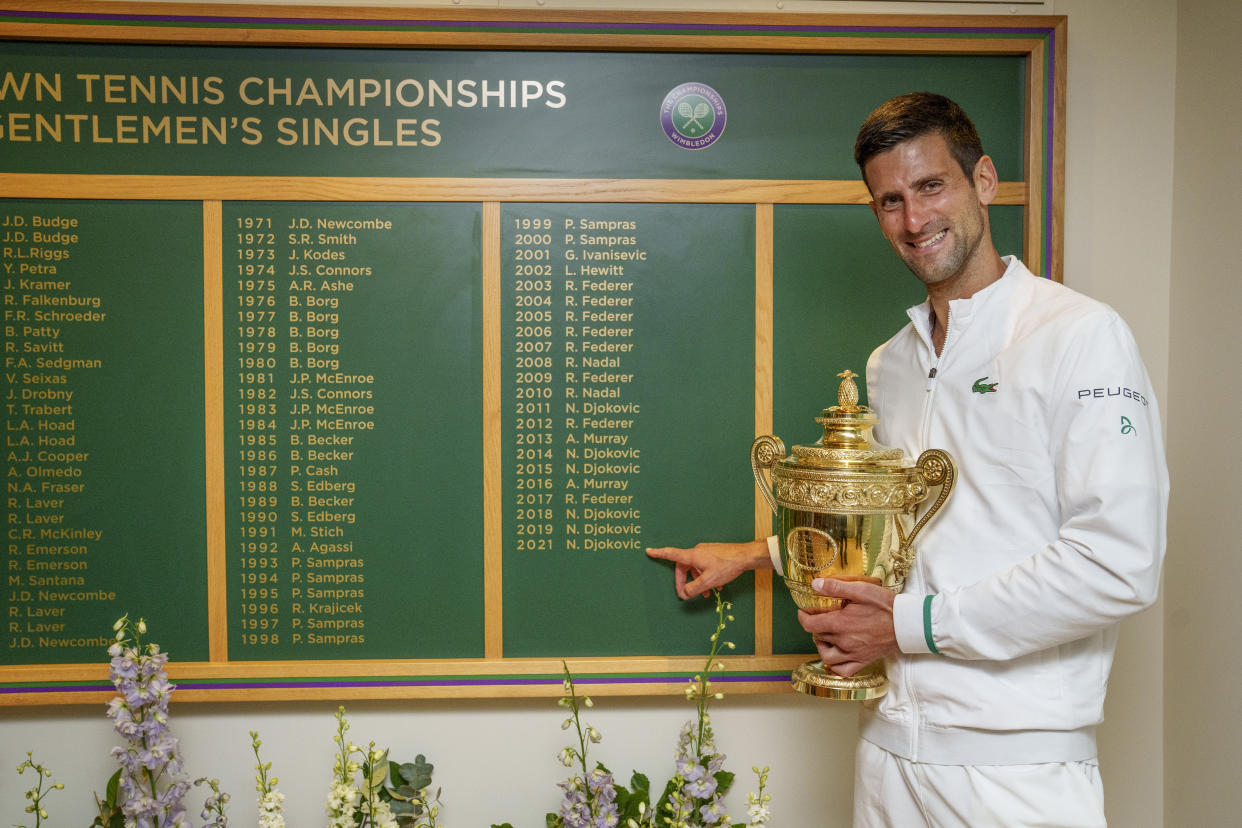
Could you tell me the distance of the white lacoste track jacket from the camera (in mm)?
1159

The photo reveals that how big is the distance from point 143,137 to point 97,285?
351 millimetres

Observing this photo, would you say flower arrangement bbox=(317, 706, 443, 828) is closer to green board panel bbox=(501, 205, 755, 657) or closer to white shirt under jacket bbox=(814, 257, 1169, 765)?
green board panel bbox=(501, 205, 755, 657)

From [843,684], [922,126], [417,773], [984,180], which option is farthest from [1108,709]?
[417,773]

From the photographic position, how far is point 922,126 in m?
1.30

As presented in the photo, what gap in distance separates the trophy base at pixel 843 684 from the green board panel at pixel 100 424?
1359mm

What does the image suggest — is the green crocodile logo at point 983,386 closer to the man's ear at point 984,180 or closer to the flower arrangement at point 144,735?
the man's ear at point 984,180

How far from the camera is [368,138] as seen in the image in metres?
1.81

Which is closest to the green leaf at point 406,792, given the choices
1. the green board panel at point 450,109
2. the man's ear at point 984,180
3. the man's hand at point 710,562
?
the man's hand at point 710,562

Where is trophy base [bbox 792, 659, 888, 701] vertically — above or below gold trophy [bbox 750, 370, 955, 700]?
below

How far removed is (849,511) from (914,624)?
20 centimetres

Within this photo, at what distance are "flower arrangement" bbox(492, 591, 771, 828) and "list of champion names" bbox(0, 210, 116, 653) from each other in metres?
1.13

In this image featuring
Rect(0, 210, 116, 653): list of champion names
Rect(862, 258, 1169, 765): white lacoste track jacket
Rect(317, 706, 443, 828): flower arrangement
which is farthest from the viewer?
Rect(0, 210, 116, 653): list of champion names

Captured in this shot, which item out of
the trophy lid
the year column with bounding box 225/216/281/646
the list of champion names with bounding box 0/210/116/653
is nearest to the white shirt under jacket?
the trophy lid

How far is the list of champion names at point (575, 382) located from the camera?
1.84m
